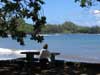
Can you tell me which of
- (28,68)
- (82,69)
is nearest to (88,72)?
(82,69)

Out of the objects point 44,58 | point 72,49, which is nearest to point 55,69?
point 44,58

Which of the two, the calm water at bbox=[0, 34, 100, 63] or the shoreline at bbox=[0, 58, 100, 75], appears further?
the calm water at bbox=[0, 34, 100, 63]

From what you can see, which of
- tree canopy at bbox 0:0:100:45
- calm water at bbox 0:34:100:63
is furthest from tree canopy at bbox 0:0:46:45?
calm water at bbox 0:34:100:63

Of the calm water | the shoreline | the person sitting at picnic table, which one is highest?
the person sitting at picnic table

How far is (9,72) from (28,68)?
1574mm

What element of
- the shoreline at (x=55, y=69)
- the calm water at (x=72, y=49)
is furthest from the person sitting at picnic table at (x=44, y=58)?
the calm water at (x=72, y=49)

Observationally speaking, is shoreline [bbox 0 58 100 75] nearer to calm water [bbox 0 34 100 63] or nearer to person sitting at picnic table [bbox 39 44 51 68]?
person sitting at picnic table [bbox 39 44 51 68]

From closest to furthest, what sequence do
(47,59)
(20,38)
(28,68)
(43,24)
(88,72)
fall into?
1. (43,24)
2. (20,38)
3. (88,72)
4. (28,68)
5. (47,59)

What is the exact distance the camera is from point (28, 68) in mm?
14164

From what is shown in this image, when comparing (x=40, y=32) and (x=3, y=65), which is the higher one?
(x=40, y=32)

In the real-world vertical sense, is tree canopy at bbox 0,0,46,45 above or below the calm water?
above

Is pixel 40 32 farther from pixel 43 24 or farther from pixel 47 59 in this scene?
pixel 47 59

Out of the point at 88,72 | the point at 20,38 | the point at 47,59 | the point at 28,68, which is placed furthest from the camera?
the point at 47,59

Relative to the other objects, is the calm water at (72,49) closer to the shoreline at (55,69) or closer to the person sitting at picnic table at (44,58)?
the person sitting at picnic table at (44,58)
